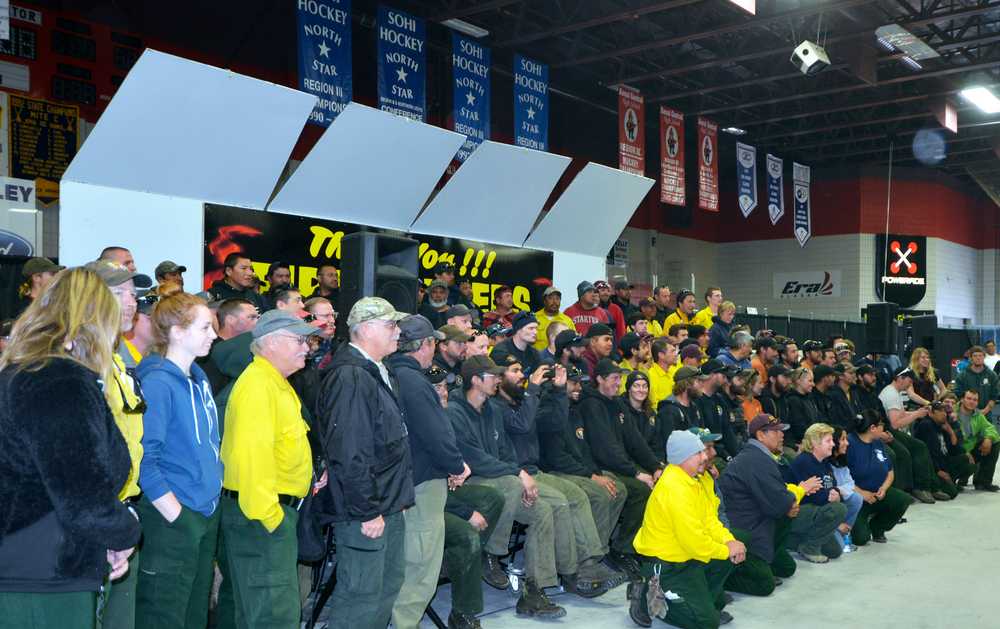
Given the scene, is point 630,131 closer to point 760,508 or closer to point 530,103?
point 530,103

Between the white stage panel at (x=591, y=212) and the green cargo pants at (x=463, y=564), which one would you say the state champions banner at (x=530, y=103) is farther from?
the green cargo pants at (x=463, y=564)

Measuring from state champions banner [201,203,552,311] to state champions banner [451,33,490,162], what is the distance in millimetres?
3570

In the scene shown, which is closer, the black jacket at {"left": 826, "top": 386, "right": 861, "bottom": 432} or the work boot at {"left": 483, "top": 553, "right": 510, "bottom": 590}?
the work boot at {"left": 483, "top": 553, "right": 510, "bottom": 590}

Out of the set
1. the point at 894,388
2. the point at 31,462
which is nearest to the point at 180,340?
the point at 31,462

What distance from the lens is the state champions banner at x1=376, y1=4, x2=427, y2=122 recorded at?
425 inches

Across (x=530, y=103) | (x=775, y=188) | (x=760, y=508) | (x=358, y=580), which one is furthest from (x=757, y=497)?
(x=775, y=188)

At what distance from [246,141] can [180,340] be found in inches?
124

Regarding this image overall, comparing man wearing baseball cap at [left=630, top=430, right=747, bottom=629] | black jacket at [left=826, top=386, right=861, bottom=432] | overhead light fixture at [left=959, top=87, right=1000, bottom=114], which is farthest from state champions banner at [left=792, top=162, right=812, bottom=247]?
man wearing baseball cap at [left=630, top=430, right=747, bottom=629]

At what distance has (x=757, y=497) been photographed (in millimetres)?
5852

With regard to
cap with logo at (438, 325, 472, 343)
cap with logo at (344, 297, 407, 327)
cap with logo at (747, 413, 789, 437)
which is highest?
cap with logo at (344, 297, 407, 327)

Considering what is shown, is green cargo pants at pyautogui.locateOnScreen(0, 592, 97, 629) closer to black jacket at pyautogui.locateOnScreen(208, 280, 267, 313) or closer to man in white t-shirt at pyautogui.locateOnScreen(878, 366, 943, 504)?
black jacket at pyautogui.locateOnScreen(208, 280, 267, 313)

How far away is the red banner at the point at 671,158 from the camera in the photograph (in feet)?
48.6

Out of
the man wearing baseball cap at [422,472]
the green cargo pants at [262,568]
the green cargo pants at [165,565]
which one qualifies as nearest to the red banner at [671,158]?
the man wearing baseball cap at [422,472]

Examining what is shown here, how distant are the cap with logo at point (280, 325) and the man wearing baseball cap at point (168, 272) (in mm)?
2223
